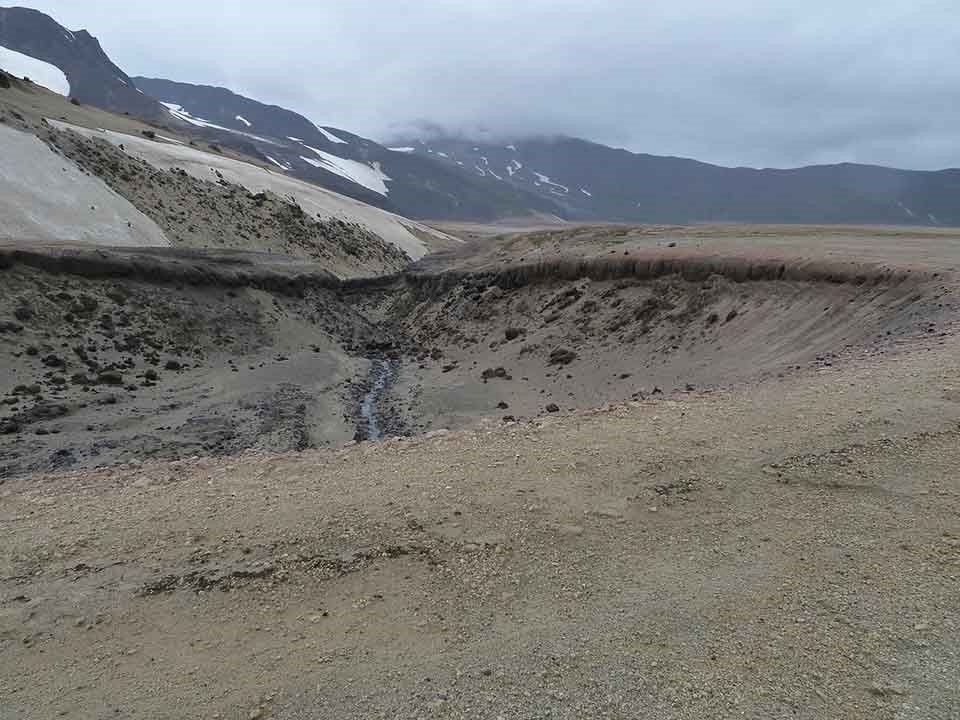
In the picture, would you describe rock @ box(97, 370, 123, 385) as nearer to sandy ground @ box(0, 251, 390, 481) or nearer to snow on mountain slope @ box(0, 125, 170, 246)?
sandy ground @ box(0, 251, 390, 481)

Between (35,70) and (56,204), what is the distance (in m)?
172

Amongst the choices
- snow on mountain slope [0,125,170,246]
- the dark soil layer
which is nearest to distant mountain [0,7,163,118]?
snow on mountain slope [0,125,170,246]

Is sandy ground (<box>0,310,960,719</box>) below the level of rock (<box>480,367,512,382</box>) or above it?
above

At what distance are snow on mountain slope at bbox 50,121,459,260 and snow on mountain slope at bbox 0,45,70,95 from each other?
434 feet

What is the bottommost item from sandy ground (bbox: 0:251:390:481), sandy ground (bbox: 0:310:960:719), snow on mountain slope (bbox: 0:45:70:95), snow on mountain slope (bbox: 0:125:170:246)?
sandy ground (bbox: 0:251:390:481)

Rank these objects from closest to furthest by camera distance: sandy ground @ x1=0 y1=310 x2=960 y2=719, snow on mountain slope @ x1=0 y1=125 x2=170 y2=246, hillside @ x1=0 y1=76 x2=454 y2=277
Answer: sandy ground @ x1=0 y1=310 x2=960 y2=719 < snow on mountain slope @ x1=0 y1=125 x2=170 y2=246 < hillside @ x1=0 y1=76 x2=454 y2=277

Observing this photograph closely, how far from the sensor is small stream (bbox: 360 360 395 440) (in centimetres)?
2012

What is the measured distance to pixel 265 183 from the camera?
5528 centimetres

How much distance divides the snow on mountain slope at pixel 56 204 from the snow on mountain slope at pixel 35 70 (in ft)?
490

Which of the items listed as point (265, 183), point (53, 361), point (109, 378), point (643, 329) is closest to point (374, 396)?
point (109, 378)

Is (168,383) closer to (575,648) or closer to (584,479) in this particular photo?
(584,479)

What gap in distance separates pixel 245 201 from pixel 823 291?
41976mm

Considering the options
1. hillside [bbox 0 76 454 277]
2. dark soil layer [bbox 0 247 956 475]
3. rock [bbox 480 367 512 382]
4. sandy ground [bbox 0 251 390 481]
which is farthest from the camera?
hillside [bbox 0 76 454 277]

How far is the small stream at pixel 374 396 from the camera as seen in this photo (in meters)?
20.1
